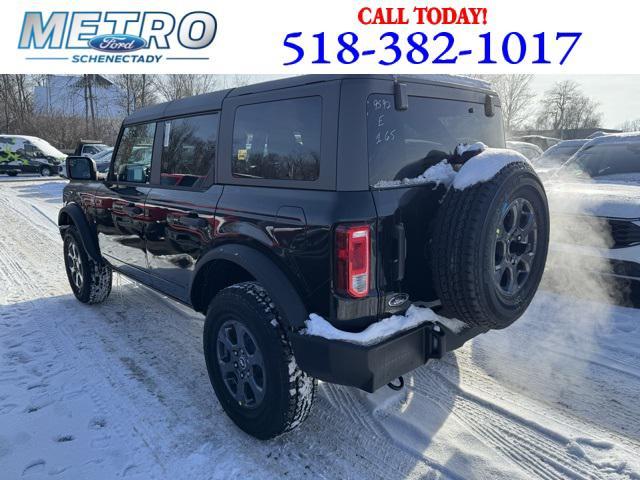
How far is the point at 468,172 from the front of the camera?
228cm

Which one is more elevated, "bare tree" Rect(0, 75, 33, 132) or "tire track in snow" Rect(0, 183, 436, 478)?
"bare tree" Rect(0, 75, 33, 132)

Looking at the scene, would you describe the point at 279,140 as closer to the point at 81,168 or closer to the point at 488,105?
the point at 488,105

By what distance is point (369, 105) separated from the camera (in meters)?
2.19

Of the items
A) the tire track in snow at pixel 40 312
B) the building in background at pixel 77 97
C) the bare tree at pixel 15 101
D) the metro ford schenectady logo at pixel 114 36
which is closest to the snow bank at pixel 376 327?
the tire track in snow at pixel 40 312

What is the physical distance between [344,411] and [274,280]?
1060 millimetres

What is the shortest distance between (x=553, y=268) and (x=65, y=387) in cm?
431

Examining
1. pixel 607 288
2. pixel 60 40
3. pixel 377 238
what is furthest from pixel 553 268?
pixel 60 40

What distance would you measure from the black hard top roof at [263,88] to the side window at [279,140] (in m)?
0.10

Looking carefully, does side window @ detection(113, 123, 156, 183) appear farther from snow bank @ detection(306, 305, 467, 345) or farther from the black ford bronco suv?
snow bank @ detection(306, 305, 467, 345)

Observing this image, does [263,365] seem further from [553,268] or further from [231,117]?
[553,268]

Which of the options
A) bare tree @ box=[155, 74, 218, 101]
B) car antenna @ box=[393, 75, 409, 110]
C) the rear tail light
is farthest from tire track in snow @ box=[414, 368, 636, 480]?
bare tree @ box=[155, 74, 218, 101]

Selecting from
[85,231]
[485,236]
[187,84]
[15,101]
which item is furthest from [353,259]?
[15,101]

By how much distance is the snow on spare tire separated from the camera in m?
2.17

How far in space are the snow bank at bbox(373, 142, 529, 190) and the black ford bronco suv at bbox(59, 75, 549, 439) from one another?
0.03 meters
